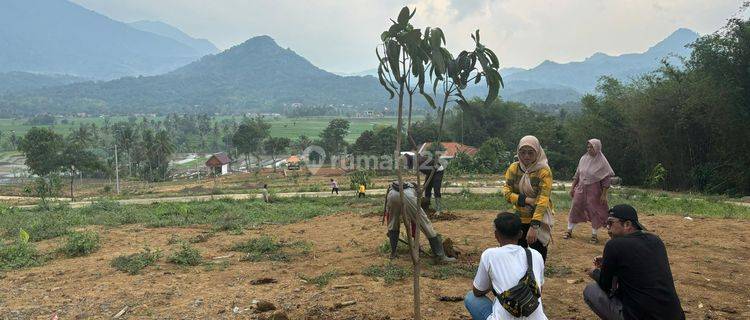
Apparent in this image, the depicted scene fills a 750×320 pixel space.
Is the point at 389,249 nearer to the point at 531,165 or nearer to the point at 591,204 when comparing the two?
the point at 531,165

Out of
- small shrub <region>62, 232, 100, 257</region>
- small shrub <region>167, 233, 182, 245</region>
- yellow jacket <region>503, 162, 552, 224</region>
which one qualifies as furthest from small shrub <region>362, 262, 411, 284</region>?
small shrub <region>62, 232, 100, 257</region>

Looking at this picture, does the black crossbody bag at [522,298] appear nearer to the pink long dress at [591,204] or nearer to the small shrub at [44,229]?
the pink long dress at [591,204]

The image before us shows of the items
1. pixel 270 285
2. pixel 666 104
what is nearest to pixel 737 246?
pixel 270 285

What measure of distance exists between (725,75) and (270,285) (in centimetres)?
1974

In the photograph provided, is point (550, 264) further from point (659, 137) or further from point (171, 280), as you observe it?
point (659, 137)

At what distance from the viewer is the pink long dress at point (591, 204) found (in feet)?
22.2

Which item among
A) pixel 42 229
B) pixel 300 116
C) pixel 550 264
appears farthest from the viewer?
pixel 300 116

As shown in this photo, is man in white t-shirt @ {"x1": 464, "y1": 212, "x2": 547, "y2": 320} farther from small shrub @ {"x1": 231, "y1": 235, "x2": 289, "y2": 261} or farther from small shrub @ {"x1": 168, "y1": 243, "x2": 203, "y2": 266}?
small shrub @ {"x1": 168, "y1": 243, "x2": 203, "y2": 266}

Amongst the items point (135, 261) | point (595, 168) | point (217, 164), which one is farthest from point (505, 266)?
point (217, 164)

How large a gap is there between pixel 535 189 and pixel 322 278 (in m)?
2.52

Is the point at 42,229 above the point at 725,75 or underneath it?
underneath

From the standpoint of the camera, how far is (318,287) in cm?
511

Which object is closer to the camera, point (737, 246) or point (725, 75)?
point (737, 246)

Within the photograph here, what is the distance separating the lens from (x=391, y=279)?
17.2 feet
